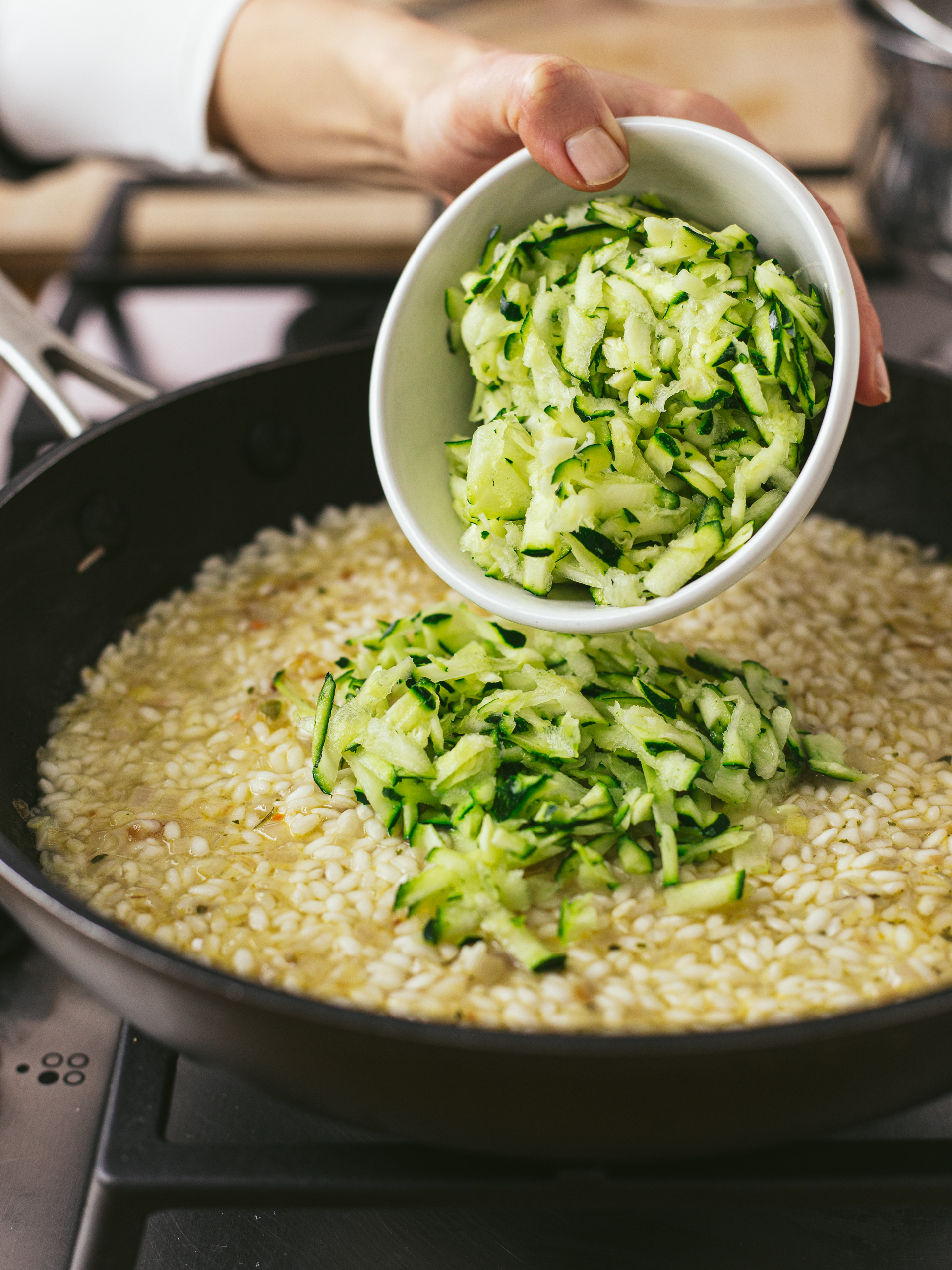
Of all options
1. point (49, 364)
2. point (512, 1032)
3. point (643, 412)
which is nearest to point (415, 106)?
point (49, 364)

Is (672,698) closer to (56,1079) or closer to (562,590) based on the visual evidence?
(562,590)

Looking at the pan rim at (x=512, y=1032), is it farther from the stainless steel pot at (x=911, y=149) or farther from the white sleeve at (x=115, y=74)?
the white sleeve at (x=115, y=74)

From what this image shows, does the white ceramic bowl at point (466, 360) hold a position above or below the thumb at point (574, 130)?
below

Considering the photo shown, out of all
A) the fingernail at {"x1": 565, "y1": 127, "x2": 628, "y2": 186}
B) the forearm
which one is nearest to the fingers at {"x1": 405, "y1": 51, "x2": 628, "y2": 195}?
the fingernail at {"x1": 565, "y1": 127, "x2": 628, "y2": 186}

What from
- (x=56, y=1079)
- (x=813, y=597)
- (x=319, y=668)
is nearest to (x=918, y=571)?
(x=813, y=597)

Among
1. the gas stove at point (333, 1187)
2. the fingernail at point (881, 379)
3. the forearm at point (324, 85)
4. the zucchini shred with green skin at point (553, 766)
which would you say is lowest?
the gas stove at point (333, 1187)

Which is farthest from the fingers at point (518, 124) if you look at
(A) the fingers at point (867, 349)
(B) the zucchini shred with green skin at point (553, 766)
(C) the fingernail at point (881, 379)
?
(B) the zucchini shred with green skin at point (553, 766)
